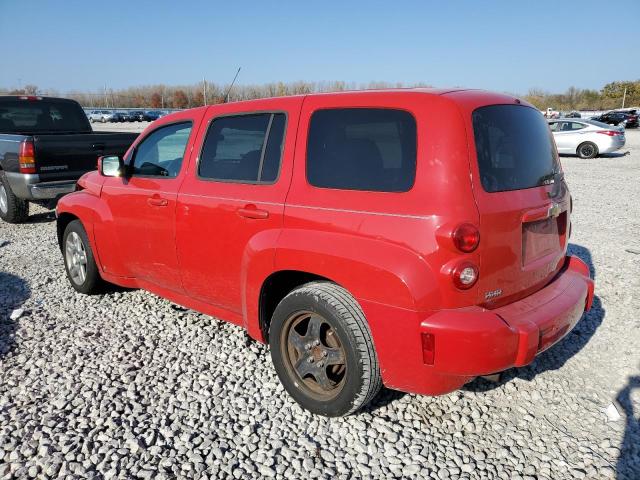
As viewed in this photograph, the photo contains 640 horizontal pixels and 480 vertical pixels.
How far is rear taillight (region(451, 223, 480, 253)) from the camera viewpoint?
7.75 ft

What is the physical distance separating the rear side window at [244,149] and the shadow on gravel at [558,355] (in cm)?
202

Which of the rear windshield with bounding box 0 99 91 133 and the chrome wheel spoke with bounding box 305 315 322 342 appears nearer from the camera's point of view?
the chrome wheel spoke with bounding box 305 315 322 342

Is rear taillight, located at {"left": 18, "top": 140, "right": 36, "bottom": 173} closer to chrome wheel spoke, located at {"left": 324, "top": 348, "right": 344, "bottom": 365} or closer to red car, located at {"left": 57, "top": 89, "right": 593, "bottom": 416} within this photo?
red car, located at {"left": 57, "top": 89, "right": 593, "bottom": 416}

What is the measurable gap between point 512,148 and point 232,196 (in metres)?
1.79

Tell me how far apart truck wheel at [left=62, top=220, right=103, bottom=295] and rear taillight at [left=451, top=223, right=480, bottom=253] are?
375cm

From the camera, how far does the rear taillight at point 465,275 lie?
7.80 ft

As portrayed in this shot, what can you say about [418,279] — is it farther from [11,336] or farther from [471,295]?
[11,336]

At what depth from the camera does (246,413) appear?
303cm

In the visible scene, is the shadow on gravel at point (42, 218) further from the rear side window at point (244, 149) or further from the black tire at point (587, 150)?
the black tire at point (587, 150)

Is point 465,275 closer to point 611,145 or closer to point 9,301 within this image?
point 9,301

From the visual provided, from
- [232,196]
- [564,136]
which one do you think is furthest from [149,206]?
[564,136]

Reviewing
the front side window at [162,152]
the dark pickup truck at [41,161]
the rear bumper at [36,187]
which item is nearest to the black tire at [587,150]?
the dark pickup truck at [41,161]

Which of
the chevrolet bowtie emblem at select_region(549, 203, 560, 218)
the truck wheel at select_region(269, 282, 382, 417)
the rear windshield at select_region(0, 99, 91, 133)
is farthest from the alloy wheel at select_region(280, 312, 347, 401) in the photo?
the rear windshield at select_region(0, 99, 91, 133)

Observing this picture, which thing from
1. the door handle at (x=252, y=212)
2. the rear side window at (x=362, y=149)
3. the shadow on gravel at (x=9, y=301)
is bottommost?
the shadow on gravel at (x=9, y=301)
